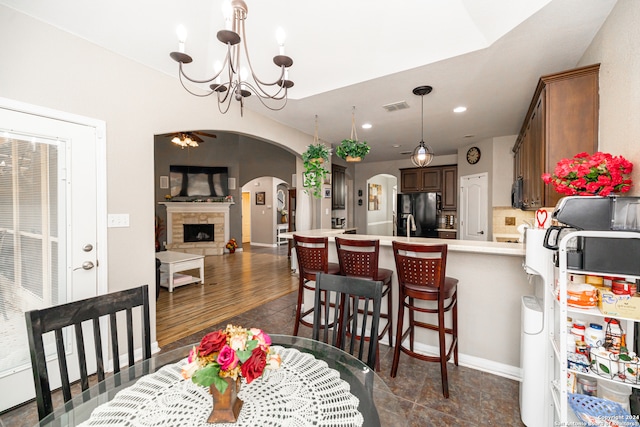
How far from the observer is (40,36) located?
192 centimetres

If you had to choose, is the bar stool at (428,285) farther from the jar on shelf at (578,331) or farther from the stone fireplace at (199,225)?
the stone fireplace at (199,225)

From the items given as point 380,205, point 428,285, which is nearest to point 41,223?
point 428,285

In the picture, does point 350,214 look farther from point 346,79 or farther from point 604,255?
point 604,255

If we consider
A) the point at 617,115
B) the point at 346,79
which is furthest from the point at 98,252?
the point at 617,115

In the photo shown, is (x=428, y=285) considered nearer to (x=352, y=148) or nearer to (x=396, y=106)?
(x=352, y=148)

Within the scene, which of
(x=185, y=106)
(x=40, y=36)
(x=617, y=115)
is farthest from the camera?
(x=185, y=106)

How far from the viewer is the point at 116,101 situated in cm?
234

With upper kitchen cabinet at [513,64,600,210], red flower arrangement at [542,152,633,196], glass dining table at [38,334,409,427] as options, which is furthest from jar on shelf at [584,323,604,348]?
upper kitchen cabinet at [513,64,600,210]

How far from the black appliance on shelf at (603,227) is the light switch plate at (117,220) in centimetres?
302

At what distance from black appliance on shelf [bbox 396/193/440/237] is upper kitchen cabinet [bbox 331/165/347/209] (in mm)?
1552

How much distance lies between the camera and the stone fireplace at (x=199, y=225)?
7648 millimetres

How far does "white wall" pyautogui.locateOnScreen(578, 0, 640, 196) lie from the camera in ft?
4.94

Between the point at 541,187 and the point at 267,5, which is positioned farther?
the point at 541,187

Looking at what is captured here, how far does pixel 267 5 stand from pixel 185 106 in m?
1.25
